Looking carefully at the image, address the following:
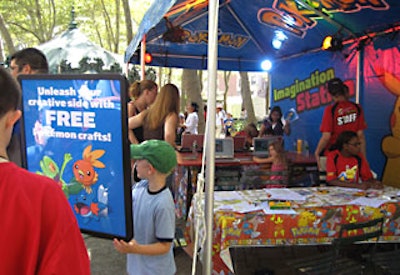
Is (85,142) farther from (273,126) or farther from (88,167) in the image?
(273,126)

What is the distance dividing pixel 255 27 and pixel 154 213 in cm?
635

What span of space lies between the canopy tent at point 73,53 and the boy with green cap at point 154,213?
1056 centimetres

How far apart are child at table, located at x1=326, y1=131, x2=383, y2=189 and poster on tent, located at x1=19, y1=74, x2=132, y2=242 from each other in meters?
3.10

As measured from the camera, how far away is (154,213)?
213 centimetres

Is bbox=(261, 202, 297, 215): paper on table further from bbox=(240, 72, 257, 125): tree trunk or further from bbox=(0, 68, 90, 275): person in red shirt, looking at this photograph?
bbox=(240, 72, 257, 125): tree trunk

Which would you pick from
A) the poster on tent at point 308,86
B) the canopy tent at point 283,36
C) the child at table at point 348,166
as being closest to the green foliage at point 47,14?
the canopy tent at point 283,36

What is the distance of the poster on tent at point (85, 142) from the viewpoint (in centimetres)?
158

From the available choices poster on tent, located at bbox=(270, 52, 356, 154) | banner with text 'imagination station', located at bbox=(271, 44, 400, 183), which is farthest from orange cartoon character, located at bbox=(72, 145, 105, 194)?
poster on tent, located at bbox=(270, 52, 356, 154)

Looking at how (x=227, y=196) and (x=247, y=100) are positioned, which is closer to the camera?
(x=227, y=196)

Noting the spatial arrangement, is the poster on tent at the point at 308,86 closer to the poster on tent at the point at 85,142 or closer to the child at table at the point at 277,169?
the child at table at the point at 277,169

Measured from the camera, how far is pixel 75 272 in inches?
44.9

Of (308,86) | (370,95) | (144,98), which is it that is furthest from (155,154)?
Answer: (308,86)

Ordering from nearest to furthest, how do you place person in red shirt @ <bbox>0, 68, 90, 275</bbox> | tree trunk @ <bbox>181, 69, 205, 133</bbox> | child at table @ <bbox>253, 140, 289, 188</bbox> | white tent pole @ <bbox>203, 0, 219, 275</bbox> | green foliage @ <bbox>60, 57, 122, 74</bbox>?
person in red shirt @ <bbox>0, 68, 90, 275</bbox> → white tent pole @ <bbox>203, 0, 219, 275</bbox> → child at table @ <bbox>253, 140, 289, 188</bbox> → tree trunk @ <bbox>181, 69, 205, 133</bbox> → green foliage @ <bbox>60, 57, 122, 74</bbox>

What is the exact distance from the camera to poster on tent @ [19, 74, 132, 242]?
5.20 feet
